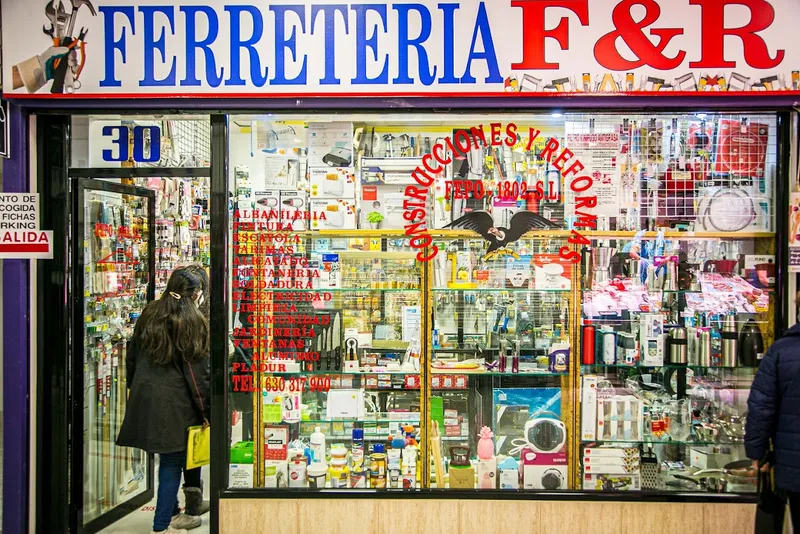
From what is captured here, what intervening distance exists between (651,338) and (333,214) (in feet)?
7.57

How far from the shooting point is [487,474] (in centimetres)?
388

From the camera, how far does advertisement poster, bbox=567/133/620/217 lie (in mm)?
3857

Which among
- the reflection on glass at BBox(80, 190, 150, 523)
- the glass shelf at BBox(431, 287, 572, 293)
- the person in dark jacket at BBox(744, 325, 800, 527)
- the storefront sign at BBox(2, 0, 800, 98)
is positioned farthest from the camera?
the reflection on glass at BBox(80, 190, 150, 523)

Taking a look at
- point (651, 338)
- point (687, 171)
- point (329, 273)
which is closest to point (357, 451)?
point (329, 273)

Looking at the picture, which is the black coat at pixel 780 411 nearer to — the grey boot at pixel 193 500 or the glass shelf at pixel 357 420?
the glass shelf at pixel 357 420

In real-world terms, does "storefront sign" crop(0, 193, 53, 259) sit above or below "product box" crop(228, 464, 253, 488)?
above

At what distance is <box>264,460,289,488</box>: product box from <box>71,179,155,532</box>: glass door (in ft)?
4.28

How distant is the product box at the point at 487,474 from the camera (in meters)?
3.86

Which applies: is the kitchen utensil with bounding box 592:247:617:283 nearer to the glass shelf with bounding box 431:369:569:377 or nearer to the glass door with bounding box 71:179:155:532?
the glass shelf with bounding box 431:369:569:377

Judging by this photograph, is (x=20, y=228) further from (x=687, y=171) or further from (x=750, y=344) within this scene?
(x=750, y=344)

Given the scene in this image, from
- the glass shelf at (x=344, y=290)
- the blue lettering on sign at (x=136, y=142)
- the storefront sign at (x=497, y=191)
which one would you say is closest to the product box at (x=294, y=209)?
the glass shelf at (x=344, y=290)

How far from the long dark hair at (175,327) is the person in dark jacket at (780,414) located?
328cm

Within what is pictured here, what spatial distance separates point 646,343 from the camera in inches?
156

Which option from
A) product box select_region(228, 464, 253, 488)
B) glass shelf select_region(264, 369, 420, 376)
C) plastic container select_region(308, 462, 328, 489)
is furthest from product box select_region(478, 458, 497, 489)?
product box select_region(228, 464, 253, 488)
